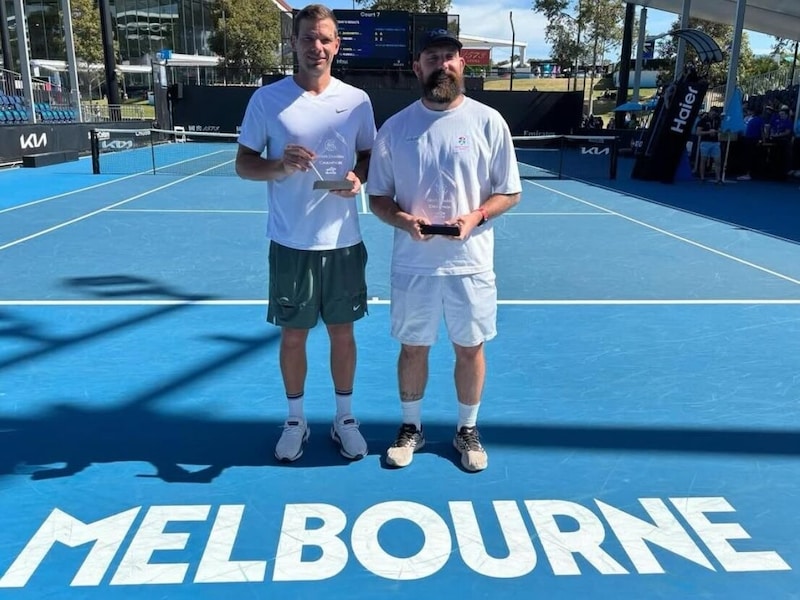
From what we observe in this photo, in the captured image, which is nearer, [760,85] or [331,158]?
[331,158]

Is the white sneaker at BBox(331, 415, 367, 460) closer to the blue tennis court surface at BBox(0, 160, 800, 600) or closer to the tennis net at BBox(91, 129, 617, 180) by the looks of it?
the blue tennis court surface at BBox(0, 160, 800, 600)

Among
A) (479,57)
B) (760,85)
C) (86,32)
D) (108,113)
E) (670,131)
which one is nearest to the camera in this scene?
(670,131)

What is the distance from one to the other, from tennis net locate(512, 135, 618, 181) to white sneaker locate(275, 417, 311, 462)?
42.4 ft

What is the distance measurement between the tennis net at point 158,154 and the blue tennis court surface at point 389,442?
10.3 meters

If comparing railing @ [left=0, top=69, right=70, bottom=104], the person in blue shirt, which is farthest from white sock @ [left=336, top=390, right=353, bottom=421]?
railing @ [left=0, top=69, right=70, bottom=104]

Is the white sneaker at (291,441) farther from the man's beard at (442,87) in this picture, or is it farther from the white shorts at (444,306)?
the man's beard at (442,87)

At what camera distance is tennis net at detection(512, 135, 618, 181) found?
59.5 ft

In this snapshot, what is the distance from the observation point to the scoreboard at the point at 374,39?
1149 inches

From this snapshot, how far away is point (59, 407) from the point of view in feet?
13.2

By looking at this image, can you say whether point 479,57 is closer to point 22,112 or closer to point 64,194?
point 22,112

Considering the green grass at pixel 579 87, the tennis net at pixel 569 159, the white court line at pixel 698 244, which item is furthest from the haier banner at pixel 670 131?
the green grass at pixel 579 87

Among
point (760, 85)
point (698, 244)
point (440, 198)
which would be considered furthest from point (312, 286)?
point (760, 85)

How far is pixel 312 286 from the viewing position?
3299 millimetres

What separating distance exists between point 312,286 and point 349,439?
82 cm
